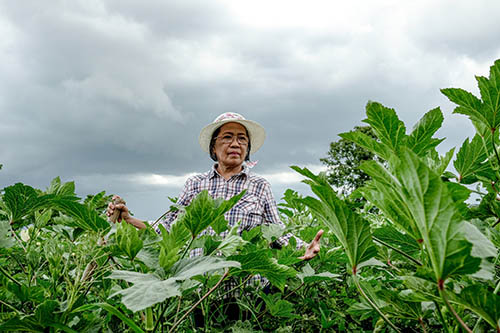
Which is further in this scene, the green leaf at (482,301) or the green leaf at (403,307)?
the green leaf at (403,307)

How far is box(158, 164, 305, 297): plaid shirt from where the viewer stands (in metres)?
3.47

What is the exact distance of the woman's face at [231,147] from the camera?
4000 millimetres

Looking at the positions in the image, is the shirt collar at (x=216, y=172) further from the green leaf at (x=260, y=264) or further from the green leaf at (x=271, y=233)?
the green leaf at (x=260, y=264)

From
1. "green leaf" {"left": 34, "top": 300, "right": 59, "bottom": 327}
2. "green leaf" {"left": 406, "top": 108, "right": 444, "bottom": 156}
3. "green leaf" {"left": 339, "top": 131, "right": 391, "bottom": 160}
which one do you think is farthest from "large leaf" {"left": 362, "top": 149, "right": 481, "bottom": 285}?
"green leaf" {"left": 34, "top": 300, "right": 59, "bottom": 327}

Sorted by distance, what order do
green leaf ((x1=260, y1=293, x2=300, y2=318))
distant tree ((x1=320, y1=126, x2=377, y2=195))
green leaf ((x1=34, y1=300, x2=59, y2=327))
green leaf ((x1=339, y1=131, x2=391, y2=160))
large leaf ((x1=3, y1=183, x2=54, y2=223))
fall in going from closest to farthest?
1. green leaf ((x1=34, y1=300, x2=59, y2=327))
2. green leaf ((x1=339, y1=131, x2=391, y2=160))
3. large leaf ((x1=3, y1=183, x2=54, y2=223))
4. green leaf ((x1=260, y1=293, x2=300, y2=318))
5. distant tree ((x1=320, y1=126, x2=377, y2=195))

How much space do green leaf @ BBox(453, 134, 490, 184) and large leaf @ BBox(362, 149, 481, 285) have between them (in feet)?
2.08

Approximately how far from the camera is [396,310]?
1.01 meters

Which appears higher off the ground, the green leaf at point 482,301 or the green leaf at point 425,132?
the green leaf at point 425,132

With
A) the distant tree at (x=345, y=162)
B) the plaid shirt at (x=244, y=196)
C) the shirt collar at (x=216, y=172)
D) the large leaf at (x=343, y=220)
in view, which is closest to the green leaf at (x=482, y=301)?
the large leaf at (x=343, y=220)

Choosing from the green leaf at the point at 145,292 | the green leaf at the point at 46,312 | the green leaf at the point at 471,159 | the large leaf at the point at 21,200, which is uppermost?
the green leaf at the point at 471,159

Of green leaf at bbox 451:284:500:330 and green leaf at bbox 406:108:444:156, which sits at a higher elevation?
green leaf at bbox 406:108:444:156

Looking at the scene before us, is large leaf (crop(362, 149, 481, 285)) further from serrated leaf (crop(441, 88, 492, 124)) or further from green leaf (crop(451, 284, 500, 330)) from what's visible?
serrated leaf (crop(441, 88, 492, 124))

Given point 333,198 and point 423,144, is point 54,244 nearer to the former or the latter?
point 333,198

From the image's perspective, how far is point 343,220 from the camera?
696 millimetres
